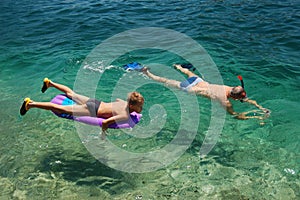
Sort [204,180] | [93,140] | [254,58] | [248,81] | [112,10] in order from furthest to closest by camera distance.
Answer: [112,10], [254,58], [248,81], [93,140], [204,180]

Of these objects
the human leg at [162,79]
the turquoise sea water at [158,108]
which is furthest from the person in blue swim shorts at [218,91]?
the turquoise sea water at [158,108]

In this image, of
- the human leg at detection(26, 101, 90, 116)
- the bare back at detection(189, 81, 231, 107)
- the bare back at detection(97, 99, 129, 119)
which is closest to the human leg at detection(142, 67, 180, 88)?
the bare back at detection(189, 81, 231, 107)

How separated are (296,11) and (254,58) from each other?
4602mm

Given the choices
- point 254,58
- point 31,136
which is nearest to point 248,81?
point 254,58

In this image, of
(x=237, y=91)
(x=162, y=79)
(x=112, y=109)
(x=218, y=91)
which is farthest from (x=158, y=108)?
(x=112, y=109)

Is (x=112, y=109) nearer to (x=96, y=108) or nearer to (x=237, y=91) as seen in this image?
(x=96, y=108)

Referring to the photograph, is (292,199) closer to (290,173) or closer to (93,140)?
(290,173)

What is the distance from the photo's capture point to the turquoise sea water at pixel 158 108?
612 cm

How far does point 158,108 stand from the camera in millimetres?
8406

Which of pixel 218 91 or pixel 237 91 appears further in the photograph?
pixel 218 91

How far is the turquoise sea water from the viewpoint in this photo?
6.12m

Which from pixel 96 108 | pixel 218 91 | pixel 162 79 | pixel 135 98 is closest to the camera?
pixel 135 98

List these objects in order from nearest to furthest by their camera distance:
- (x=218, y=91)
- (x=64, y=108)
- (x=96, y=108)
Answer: (x=64, y=108), (x=96, y=108), (x=218, y=91)

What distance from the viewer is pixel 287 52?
10711 mm
